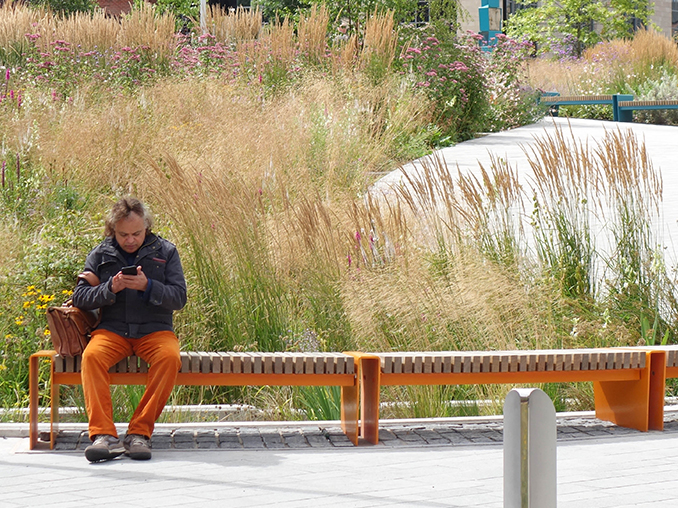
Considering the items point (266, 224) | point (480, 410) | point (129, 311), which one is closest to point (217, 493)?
point (129, 311)

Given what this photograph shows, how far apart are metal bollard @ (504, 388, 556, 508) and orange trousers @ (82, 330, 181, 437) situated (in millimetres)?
3090

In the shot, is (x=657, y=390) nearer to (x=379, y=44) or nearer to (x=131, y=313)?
(x=131, y=313)

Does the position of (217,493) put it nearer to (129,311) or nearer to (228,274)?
(129,311)

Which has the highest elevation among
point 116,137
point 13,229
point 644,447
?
point 116,137

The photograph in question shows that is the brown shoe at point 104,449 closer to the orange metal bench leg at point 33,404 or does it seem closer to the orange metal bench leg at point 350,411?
the orange metal bench leg at point 33,404

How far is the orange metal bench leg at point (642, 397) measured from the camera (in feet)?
18.0

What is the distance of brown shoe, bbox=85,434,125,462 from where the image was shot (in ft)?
15.3

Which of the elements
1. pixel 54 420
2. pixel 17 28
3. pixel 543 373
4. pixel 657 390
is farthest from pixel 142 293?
pixel 17 28

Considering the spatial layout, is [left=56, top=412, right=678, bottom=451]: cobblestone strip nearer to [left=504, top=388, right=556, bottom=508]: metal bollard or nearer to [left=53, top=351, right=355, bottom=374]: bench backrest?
[left=53, top=351, right=355, bottom=374]: bench backrest

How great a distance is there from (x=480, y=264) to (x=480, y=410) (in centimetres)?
112

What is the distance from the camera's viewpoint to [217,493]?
13.9 feet

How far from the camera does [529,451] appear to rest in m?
2.09

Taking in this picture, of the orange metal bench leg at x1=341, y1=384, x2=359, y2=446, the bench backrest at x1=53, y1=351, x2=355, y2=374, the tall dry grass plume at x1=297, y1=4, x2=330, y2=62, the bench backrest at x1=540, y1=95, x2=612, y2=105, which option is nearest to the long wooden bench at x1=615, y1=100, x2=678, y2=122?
the bench backrest at x1=540, y1=95, x2=612, y2=105

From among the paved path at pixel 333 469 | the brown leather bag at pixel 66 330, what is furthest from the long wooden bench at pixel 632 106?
the brown leather bag at pixel 66 330
